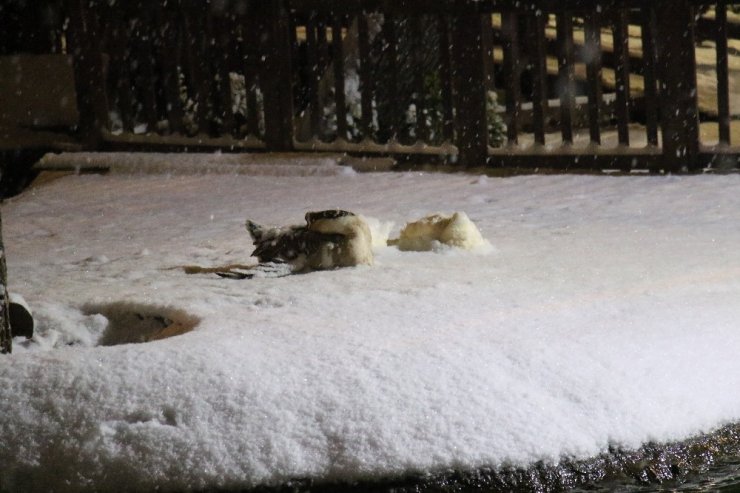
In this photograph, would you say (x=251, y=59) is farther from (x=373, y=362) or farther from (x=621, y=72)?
(x=373, y=362)

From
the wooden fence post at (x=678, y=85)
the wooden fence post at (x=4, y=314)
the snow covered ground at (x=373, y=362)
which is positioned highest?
the wooden fence post at (x=678, y=85)

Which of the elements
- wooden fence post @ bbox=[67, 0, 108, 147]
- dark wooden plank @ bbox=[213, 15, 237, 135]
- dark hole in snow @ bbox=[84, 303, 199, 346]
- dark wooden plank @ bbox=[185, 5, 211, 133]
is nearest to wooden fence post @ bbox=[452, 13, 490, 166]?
dark wooden plank @ bbox=[213, 15, 237, 135]

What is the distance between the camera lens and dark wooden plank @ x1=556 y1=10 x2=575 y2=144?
27.0 feet

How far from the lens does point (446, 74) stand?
880 centimetres

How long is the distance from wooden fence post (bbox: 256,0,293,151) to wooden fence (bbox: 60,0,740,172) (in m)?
0.01

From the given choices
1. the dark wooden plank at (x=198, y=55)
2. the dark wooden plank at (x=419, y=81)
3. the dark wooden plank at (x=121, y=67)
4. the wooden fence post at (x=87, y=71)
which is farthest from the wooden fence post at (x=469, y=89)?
the wooden fence post at (x=87, y=71)

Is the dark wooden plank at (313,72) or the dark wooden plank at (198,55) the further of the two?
the dark wooden plank at (198,55)

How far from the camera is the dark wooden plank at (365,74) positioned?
29.4 feet

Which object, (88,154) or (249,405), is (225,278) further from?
(88,154)

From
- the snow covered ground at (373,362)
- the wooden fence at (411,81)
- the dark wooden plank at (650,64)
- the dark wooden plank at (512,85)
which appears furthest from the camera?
the dark wooden plank at (512,85)

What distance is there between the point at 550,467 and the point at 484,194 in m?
4.53

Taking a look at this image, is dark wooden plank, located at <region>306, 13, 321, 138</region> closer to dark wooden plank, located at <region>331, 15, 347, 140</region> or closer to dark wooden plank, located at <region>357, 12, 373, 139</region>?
dark wooden plank, located at <region>331, 15, 347, 140</region>

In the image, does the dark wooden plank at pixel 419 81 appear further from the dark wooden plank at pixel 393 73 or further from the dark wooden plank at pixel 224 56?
the dark wooden plank at pixel 224 56

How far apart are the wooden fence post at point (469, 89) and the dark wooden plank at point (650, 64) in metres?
1.22
